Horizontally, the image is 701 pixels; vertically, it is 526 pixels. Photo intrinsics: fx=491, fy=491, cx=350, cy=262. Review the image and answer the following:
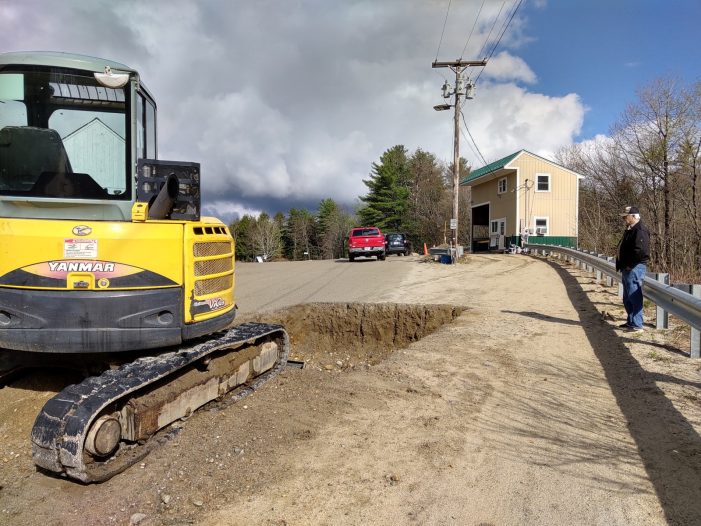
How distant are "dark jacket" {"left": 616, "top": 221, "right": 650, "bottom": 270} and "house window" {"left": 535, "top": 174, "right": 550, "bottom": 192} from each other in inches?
962

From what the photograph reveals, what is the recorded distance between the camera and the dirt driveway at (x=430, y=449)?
3.06 meters

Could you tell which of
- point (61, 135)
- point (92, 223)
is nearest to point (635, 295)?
point (92, 223)

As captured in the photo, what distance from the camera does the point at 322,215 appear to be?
91750mm

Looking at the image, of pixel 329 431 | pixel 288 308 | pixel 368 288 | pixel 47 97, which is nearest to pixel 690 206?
pixel 368 288

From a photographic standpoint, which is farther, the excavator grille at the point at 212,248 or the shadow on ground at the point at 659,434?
the excavator grille at the point at 212,248

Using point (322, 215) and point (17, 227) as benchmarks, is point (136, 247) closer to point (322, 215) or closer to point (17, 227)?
point (17, 227)

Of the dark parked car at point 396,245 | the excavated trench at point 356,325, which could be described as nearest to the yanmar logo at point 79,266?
the excavated trench at point 356,325

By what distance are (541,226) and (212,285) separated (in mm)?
29570

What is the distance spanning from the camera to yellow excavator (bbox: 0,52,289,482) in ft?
12.4

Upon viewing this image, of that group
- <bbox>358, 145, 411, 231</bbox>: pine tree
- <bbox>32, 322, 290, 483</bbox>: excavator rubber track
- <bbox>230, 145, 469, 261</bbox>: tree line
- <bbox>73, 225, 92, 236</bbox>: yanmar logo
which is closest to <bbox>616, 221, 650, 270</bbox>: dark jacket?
<bbox>32, 322, 290, 483</bbox>: excavator rubber track

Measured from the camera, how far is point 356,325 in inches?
420

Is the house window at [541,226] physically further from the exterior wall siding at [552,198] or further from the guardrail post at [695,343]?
the guardrail post at [695,343]

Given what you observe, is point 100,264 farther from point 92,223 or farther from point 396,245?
point 396,245

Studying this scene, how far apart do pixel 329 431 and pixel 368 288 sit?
9.86 m
